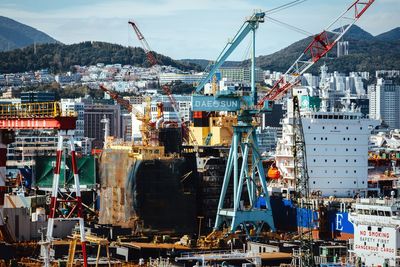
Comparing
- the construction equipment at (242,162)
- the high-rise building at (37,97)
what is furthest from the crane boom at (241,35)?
the high-rise building at (37,97)

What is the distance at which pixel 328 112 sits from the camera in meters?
74.8

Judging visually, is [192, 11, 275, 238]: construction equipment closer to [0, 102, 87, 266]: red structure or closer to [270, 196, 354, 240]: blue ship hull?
[270, 196, 354, 240]: blue ship hull

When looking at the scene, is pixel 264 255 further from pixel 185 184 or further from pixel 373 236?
pixel 185 184

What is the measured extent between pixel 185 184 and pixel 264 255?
48.8 ft

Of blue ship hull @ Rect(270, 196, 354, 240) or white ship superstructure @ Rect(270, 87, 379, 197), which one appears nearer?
blue ship hull @ Rect(270, 196, 354, 240)

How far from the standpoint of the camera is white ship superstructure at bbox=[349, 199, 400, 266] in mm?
47750

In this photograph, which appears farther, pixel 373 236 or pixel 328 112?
pixel 328 112

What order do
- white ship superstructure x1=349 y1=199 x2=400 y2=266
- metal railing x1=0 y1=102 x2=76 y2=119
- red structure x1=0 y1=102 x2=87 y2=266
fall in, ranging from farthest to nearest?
white ship superstructure x1=349 y1=199 x2=400 y2=266 < metal railing x1=0 y1=102 x2=76 y2=119 < red structure x1=0 y1=102 x2=87 y2=266

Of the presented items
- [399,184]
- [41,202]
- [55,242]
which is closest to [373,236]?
[399,184]

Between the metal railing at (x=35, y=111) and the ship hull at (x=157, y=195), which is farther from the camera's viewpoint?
the ship hull at (x=157, y=195)

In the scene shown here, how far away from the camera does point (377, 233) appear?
4875 cm

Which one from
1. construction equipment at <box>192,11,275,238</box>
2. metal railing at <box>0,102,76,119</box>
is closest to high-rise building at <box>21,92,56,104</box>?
construction equipment at <box>192,11,275,238</box>

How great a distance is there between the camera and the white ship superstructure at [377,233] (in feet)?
157

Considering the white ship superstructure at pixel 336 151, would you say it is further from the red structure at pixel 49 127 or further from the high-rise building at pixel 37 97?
the high-rise building at pixel 37 97
